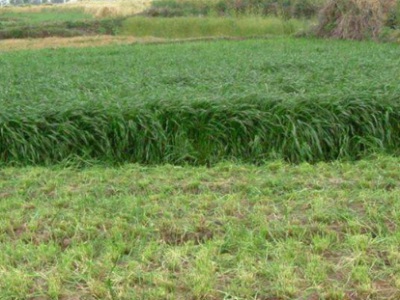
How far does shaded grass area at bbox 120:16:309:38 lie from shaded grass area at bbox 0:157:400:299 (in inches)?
742

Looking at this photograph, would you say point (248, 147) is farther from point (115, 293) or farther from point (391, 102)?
point (115, 293)

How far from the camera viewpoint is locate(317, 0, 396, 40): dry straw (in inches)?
729

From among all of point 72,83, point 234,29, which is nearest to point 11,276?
point 72,83

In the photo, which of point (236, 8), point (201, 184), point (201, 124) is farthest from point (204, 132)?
point (236, 8)

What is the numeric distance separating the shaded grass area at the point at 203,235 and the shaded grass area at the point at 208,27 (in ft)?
61.9

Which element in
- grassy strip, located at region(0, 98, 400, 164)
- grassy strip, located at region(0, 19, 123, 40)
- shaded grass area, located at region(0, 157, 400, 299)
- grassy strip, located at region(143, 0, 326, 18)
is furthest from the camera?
grassy strip, located at region(143, 0, 326, 18)

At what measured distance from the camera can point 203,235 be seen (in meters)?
3.68

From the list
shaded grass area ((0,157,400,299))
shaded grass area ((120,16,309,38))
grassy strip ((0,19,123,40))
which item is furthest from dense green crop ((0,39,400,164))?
grassy strip ((0,19,123,40))

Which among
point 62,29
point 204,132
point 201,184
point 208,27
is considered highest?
point 201,184

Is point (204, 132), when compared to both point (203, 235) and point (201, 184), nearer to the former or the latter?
point (201, 184)

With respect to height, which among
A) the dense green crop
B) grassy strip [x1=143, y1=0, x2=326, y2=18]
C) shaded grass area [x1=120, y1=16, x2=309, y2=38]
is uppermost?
the dense green crop

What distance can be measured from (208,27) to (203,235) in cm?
2187

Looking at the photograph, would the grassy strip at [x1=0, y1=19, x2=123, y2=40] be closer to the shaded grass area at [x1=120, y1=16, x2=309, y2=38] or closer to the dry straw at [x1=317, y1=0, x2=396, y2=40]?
the shaded grass area at [x1=120, y1=16, x2=309, y2=38]

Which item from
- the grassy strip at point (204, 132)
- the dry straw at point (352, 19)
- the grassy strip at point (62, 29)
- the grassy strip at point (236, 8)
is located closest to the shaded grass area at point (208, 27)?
the grassy strip at point (62, 29)
